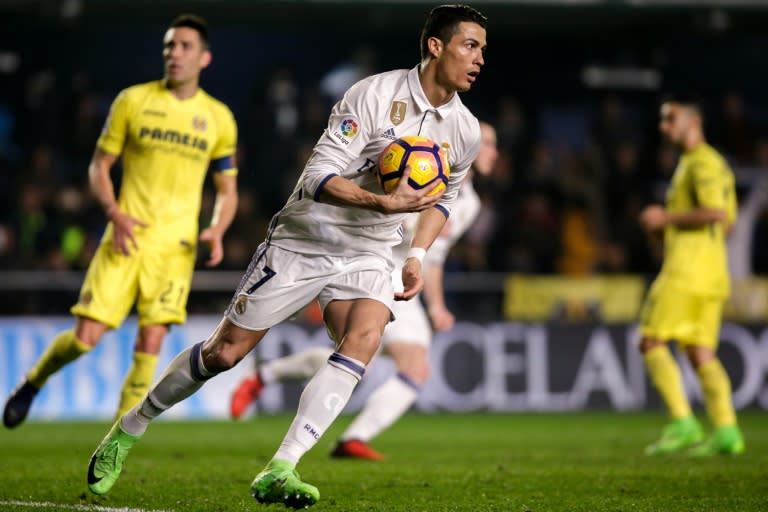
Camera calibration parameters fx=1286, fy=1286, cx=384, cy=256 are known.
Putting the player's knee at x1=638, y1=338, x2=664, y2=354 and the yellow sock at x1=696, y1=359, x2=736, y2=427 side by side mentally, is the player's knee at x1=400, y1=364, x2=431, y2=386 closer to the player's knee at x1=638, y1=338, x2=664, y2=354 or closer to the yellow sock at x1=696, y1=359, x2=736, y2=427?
the player's knee at x1=638, y1=338, x2=664, y2=354

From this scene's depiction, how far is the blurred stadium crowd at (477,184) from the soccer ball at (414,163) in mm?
9518

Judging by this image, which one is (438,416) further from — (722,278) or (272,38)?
(272,38)

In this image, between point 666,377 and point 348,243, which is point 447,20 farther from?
point 666,377

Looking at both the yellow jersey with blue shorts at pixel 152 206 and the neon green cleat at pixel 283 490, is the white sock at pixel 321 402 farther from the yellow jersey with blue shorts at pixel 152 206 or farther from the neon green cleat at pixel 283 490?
the yellow jersey with blue shorts at pixel 152 206

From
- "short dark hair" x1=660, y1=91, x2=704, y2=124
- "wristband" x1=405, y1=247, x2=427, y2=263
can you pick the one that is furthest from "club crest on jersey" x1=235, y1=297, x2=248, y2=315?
"short dark hair" x1=660, y1=91, x2=704, y2=124

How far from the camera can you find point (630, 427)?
40.8 ft

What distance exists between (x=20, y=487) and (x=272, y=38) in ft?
49.1

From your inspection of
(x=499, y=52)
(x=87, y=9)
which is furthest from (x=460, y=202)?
(x=499, y=52)

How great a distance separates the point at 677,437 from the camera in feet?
30.3

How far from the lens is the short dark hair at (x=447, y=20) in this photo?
5.90 meters

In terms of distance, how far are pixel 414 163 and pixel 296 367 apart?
4044 mm

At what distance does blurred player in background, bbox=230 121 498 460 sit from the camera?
861 centimetres

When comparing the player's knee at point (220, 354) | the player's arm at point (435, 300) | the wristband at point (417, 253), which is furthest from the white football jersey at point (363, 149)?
the player's arm at point (435, 300)

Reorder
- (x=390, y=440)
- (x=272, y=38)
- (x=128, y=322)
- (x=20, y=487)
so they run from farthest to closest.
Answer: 1. (x=272, y=38)
2. (x=128, y=322)
3. (x=390, y=440)
4. (x=20, y=487)
